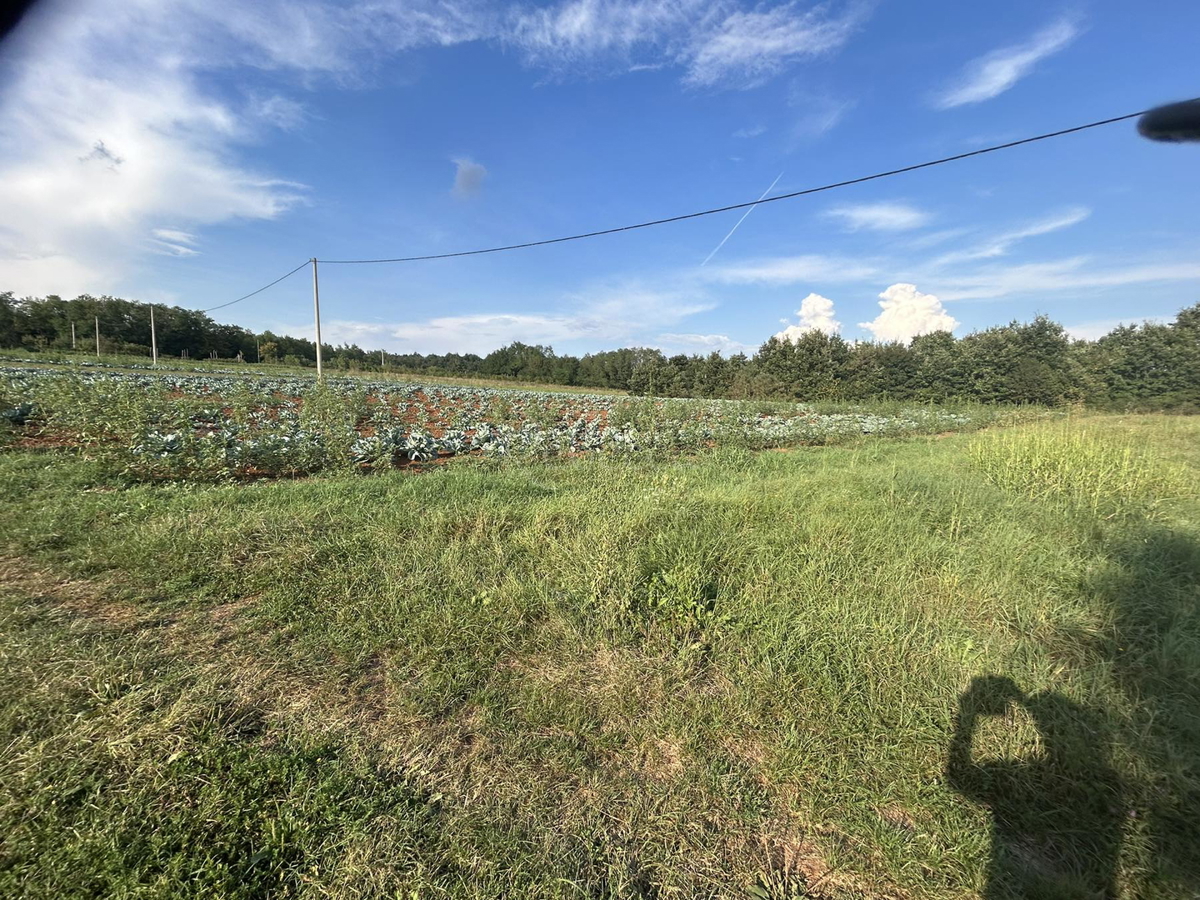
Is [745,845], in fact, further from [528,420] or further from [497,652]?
[528,420]

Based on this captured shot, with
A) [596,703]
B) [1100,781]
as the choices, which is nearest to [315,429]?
[596,703]

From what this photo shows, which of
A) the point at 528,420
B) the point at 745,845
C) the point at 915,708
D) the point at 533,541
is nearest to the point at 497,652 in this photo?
the point at 533,541

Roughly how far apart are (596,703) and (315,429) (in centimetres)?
694

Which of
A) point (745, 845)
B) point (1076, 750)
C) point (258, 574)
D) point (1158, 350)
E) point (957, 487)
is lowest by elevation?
point (745, 845)

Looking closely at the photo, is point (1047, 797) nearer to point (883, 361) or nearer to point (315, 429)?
point (315, 429)

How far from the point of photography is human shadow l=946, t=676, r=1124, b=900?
1538mm

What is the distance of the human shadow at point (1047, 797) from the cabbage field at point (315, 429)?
6.41 meters

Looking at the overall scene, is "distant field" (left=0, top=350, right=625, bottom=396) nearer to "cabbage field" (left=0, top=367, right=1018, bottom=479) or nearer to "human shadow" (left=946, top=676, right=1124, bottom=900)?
"cabbage field" (left=0, top=367, right=1018, bottom=479)

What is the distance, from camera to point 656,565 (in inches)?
126

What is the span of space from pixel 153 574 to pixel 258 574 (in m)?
0.65

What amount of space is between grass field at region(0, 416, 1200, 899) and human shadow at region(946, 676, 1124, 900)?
0.03 ft

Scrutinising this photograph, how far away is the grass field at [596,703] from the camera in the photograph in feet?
4.97

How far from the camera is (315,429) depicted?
23.9 ft

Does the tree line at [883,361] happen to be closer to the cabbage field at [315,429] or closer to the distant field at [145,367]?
the distant field at [145,367]
